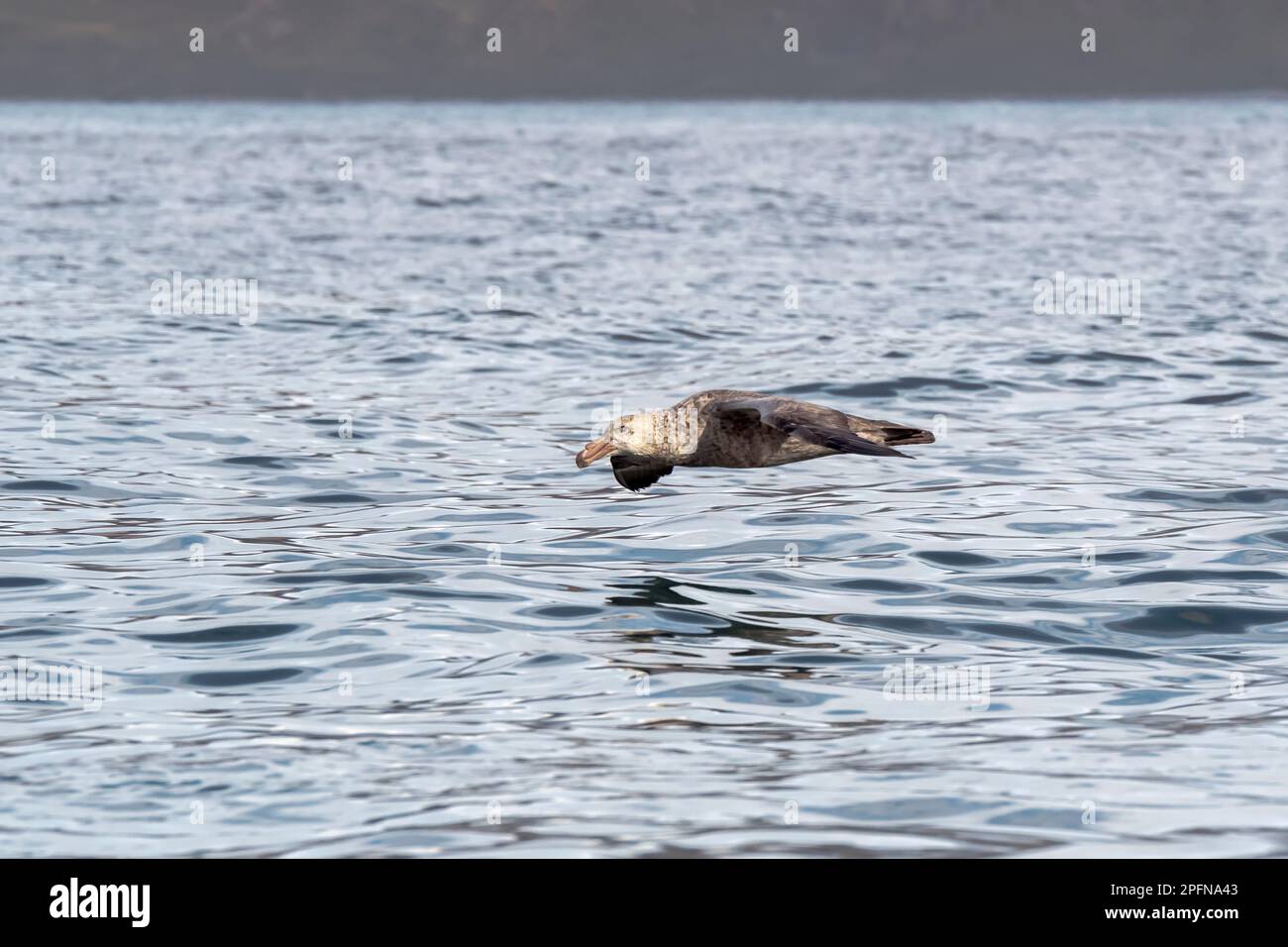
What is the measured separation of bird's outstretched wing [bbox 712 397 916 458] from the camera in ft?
34.6

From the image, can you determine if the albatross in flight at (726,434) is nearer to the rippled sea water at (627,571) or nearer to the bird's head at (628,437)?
the bird's head at (628,437)

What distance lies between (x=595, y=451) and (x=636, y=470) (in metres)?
0.80

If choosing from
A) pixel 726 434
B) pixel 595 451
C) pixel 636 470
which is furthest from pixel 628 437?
pixel 726 434

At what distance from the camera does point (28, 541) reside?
12594 millimetres

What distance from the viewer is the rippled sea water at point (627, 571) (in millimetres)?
7520

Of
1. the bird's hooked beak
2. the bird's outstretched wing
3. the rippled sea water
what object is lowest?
the rippled sea water

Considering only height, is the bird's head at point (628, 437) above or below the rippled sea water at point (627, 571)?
above

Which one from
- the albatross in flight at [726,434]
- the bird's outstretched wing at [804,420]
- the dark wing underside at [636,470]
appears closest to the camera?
the bird's outstretched wing at [804,420]

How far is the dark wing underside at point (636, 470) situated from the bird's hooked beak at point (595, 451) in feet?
0.96

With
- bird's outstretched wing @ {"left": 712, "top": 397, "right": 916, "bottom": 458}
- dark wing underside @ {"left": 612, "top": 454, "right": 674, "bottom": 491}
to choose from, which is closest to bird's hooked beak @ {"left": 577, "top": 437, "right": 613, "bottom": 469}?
dark wing underside @ {"left": 612, "top": 454, "right": 674, "bottom": 491}

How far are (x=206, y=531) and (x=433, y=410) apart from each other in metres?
5.94

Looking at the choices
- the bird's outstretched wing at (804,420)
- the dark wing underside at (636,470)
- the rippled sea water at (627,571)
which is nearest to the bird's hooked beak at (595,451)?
the dark wing underside at (636,470)

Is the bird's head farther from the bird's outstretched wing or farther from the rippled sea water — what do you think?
the rippled sea water
